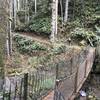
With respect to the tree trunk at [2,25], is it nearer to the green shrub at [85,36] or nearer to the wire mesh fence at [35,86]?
the wire mesh fence at [35,86]

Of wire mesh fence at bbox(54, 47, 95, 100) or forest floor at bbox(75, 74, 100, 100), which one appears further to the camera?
forest floor at bbox(75, 74, 100, 100)

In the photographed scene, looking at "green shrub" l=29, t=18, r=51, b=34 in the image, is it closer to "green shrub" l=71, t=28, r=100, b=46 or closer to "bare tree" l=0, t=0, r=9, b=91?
"green shrub" l=71, t=28, r=100, b=46

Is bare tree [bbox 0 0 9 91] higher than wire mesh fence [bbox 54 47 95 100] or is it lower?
higher

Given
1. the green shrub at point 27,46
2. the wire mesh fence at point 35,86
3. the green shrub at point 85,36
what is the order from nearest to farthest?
the wire mesh fence at point 35,86 → the green shrub at point 27,46 → the green shrub at point 85,36

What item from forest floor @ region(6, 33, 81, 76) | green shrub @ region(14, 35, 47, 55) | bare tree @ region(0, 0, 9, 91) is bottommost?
forest floor @ region(6, 33, 81, 76)

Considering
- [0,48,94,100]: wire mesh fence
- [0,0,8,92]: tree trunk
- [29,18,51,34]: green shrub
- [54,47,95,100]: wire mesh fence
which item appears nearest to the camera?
[0,48,94,100]: wire mesh fence

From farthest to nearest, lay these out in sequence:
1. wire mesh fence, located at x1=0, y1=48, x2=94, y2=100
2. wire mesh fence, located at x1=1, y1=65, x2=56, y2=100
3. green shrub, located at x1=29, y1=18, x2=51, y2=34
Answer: green shrub, located at x1=29, y1=18, x2=51, y2=34
wire mesh fence, located at x1=1, y1=65, x2=56, y2=100
wire mesh fence, located at x1=0, y1=48, x2=94, y2=100

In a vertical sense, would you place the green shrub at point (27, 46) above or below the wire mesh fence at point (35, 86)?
below

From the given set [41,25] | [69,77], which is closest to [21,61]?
[41,25]

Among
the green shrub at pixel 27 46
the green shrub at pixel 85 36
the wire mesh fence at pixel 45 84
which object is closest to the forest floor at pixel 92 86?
the green shrub at pixel 85 36

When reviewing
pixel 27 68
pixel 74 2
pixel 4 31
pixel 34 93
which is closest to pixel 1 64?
pixel 4 31

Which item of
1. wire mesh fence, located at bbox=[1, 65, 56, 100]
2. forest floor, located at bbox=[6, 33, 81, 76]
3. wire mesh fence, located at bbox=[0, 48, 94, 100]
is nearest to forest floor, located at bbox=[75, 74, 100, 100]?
forest floor, located at bbox=[6, 33, 81, 76]

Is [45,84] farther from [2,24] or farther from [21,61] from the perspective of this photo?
[21,61]

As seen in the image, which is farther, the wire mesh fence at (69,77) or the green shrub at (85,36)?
the green shrub at (85,36)
